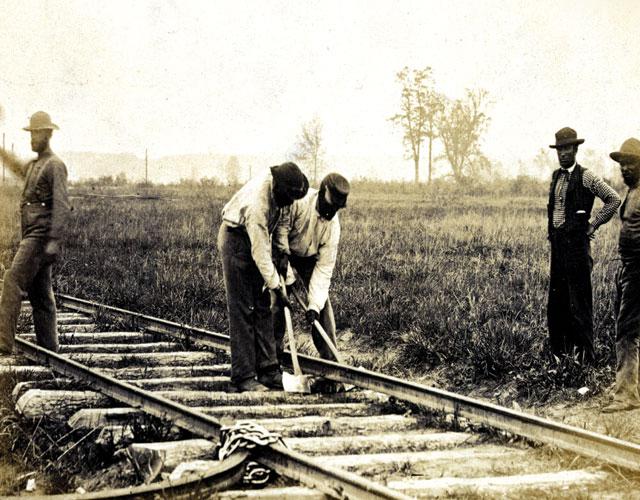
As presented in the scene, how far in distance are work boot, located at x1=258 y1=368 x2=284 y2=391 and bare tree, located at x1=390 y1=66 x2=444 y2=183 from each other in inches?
1467

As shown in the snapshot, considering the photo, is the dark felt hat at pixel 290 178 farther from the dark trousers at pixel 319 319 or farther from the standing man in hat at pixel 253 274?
the dark trousers at pixel 319 319

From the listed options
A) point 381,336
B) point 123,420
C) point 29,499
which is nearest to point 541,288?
point 381,336

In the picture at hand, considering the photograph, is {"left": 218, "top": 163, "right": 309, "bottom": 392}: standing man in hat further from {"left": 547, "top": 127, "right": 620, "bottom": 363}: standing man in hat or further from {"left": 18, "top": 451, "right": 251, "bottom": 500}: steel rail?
{"left": 547, "top": 127, "right": 620, "bottom": 363}: standing man in hat

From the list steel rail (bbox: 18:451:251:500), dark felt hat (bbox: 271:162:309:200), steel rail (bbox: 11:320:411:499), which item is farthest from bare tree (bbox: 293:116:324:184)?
steel rail (bbox: 18:451:251:500)

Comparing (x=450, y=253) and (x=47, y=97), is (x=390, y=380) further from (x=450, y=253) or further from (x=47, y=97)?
(x=450, y=253)

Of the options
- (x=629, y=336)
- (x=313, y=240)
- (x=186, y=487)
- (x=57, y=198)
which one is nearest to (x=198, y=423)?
(x=186, y=487)

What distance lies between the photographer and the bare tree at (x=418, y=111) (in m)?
42.5

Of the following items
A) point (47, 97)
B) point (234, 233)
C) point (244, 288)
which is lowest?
point (244, 288)

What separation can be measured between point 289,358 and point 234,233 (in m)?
1.47

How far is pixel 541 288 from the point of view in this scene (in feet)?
31.6

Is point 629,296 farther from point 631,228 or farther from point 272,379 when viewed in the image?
point 272,379

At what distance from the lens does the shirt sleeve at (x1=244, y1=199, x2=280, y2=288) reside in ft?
19.1

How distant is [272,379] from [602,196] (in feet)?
10.6

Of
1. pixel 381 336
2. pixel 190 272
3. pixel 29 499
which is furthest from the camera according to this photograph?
pixel 190 272
